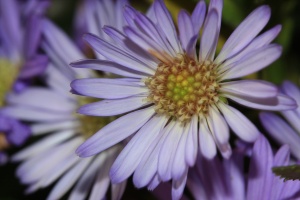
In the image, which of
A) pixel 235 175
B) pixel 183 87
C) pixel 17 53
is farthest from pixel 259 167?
pixel 17 53

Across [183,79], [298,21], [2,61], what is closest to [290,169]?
[183,79]

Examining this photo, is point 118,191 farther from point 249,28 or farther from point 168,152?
point 249,28

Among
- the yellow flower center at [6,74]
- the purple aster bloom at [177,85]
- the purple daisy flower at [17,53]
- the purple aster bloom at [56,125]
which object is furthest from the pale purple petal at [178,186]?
the yellow flower center at [6,74]

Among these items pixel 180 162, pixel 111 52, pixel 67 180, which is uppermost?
pixel 111 52

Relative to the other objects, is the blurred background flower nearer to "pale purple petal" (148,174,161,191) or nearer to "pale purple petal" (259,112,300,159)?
"pale purple petal" (259,112,300,159)

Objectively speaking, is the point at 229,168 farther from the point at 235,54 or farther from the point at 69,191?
the point at 69,191

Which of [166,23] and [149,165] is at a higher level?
[166,23]

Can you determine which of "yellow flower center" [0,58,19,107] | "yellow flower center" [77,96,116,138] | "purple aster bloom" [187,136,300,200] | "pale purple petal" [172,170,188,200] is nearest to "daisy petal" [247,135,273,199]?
"purple aster bloom" [187,136,300,200]
